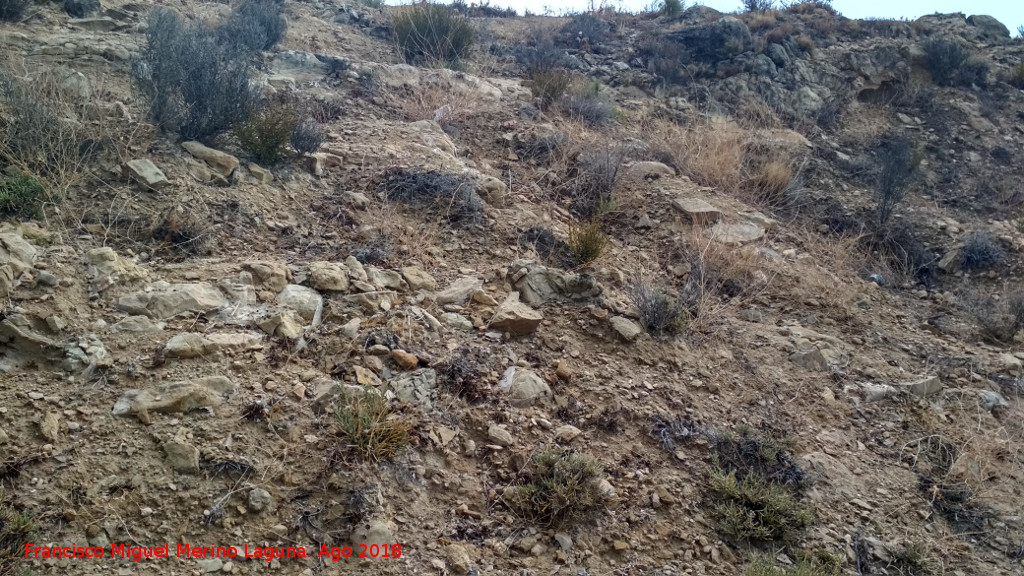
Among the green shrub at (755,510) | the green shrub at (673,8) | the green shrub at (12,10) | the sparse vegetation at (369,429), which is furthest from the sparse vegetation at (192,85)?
the green shrub at (673,8)

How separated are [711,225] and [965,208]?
3760mm

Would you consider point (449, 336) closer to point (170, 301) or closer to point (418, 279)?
point (418, 279)

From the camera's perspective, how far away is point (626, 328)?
160 inches

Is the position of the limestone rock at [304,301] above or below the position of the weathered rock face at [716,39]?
below

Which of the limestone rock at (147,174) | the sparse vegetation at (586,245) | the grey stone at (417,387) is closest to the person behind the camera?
the grey stone at (417,387)

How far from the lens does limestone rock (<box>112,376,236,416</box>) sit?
2.82 metres

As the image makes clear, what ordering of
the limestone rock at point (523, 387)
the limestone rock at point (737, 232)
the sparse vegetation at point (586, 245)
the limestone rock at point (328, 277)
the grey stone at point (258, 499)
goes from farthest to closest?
the limestone rock at point (737, 232)
the sparse vegetation at point (586, 245)
the limestone rock at point (328, 277)
the limestone rock at point (523, 387)
the grey stone at point (258, 499)

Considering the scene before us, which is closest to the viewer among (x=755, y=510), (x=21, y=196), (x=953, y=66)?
(x=755, y=510)

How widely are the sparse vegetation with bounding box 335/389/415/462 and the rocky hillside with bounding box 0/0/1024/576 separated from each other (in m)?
0.01

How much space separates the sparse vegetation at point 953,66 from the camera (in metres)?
10.2

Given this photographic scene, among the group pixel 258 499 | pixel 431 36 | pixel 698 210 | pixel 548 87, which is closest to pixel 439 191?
pixel 698 210

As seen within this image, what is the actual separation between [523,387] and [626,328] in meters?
0.88

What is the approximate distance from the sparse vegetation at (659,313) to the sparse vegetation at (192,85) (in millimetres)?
3241

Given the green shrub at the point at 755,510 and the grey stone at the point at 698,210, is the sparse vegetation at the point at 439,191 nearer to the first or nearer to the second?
the grey stone at the point at 698,210
